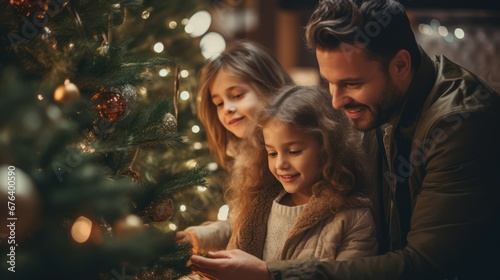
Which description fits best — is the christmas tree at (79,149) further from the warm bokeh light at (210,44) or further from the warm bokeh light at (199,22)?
the warm bokeh light at (199,22)

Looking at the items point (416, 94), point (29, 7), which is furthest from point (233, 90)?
A: point (29, 7)

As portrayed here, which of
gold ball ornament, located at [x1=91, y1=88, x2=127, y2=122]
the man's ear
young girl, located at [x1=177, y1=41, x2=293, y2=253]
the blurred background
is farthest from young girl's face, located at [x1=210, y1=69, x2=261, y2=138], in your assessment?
the blurred background

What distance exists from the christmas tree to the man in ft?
0.91

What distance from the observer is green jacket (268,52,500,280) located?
143 cm

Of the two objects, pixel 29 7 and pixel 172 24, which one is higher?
pixel 172 24

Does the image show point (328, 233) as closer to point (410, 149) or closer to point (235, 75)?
point (410, 149)

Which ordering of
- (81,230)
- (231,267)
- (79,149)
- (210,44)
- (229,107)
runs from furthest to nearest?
(210,44) < (229,107) < (231,267) < (79,149) < (81,230)

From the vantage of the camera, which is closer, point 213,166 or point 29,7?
point 29,7

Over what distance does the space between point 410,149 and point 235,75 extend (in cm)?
69

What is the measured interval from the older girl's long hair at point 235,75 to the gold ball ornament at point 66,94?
0.92m

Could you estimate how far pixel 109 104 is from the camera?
135cm

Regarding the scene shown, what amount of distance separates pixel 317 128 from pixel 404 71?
0.27 m

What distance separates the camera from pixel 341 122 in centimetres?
169

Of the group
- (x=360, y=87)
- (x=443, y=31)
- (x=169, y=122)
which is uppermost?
(x=443, y=31)
